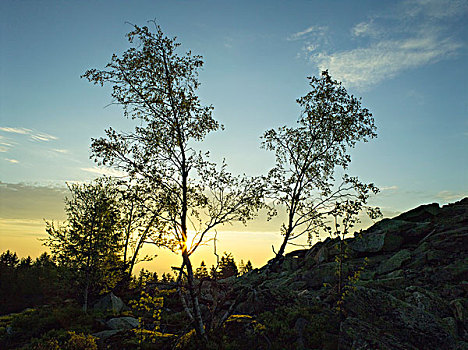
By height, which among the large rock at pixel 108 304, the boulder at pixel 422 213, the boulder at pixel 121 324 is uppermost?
the boulder at pixel 422 213

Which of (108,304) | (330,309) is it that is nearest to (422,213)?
(330,309)

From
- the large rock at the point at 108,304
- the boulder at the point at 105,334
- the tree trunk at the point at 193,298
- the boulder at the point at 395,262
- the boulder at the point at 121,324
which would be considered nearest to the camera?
the tree trunk at the point at 193,298

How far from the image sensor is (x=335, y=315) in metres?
14.6

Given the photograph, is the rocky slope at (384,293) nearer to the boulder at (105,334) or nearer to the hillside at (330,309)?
the hillside at (330,309)

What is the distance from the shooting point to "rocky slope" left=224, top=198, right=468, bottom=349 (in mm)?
11211

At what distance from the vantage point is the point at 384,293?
1300 cm

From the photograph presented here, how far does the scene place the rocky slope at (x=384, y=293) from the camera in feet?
36.8

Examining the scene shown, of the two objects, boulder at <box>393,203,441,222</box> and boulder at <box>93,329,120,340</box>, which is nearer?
boulder at <box>93,329,120,340</box>

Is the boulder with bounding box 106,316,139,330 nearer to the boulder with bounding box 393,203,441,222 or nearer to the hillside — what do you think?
the hillside

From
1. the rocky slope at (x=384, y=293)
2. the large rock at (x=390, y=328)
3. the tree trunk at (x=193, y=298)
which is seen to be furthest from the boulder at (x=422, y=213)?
the tree trunk at (x=193, y=298)

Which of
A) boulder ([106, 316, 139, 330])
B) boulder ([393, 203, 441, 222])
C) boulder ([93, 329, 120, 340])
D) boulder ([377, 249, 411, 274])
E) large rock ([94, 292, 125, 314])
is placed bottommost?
boulder ([93, 329, 120, 340])

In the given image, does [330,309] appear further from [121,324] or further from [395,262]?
[121,324]

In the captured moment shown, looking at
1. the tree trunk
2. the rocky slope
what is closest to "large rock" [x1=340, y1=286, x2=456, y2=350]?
the rocky slope

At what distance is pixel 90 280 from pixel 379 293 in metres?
20.4
